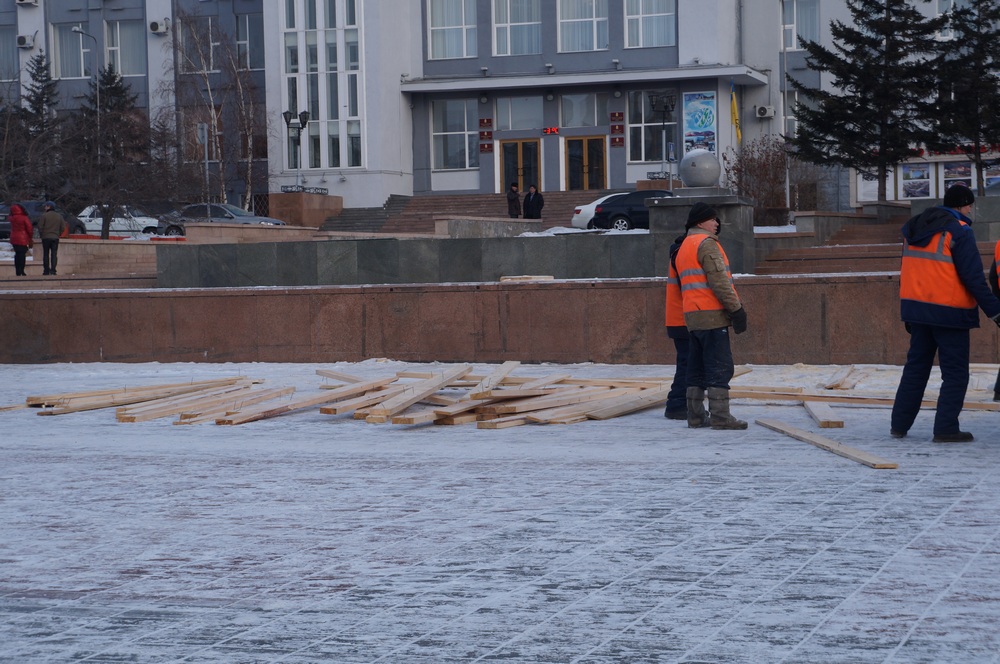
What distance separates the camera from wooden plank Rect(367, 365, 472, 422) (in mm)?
10906

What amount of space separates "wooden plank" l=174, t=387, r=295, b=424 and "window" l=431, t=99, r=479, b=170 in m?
40.0

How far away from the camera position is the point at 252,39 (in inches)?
2200

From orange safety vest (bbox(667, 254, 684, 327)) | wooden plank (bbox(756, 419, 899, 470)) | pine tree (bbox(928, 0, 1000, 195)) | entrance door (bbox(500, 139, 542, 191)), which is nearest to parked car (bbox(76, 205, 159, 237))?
entrance door (bbox(500, 139, 542, 191))

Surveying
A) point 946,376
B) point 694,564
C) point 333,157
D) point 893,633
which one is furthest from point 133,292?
point 333,157

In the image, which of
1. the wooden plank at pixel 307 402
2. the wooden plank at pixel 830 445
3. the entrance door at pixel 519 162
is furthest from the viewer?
the entrance door at pixel 519 162

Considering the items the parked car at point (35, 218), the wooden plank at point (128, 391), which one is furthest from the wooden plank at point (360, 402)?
the parked car at point (35, 218)

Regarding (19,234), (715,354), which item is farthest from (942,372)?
(19,234)

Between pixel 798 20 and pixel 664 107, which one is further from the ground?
pixel 798 20

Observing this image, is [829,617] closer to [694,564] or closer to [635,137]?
[694,564]

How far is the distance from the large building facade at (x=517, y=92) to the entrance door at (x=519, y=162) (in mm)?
56

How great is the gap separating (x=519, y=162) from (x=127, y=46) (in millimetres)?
18935

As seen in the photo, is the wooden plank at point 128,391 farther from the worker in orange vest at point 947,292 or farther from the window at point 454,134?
the window at point 454,134

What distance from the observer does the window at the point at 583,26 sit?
50688 millimetres

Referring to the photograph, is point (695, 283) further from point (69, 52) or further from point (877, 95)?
point (69, 52)
